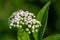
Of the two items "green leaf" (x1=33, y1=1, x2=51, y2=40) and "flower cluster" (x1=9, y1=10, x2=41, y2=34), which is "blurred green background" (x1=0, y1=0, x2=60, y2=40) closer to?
"green leaf" (x1=33, y1=1, x2=51, y2=40)

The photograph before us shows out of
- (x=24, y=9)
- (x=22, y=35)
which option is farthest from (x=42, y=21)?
(x=24, y=9)

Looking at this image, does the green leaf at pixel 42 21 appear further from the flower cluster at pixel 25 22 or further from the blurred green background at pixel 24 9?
the blurred green background at pixel 24 9

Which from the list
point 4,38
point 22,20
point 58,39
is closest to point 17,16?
point 22,20

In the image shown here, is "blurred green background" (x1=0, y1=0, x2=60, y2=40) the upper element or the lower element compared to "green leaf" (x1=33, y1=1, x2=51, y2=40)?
upper

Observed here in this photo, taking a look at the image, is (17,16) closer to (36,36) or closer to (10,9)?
(36,36)

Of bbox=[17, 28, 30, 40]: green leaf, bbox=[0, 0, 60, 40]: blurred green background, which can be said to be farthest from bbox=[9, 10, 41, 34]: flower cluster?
bbox=[0, 0, 60, 40]: blurred green background

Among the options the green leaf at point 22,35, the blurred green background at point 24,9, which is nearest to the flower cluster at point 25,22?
the green leaf at point 22,35

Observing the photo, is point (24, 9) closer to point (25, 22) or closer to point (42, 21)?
point (42, 21)

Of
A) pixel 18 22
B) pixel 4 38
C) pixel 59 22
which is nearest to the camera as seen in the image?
pixel 18 22
